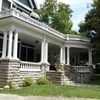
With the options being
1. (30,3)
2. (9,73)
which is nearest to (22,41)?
(30,3)

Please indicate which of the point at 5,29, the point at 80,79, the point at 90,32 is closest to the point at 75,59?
the point at 90,32

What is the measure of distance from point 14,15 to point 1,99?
7168mm

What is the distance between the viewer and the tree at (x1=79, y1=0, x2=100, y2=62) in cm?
2275

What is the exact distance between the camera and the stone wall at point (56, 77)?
19386 millimetres

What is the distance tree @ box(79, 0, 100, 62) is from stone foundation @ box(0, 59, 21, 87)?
10.6 m

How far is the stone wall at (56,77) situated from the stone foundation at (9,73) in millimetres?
4801

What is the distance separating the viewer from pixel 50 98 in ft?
36.4

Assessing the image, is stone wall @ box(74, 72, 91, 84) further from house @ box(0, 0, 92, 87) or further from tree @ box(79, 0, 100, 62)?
tree @ box(79, 0, 100, 62)

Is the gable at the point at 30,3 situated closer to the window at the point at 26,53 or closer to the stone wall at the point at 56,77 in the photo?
the window at the point at 26,53

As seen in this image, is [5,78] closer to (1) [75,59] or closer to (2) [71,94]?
(2) [71,94]

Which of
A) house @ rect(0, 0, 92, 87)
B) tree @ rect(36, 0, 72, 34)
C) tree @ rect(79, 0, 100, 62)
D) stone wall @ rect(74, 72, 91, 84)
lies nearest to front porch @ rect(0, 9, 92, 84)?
house @ rect(0, 0, 92, 87)

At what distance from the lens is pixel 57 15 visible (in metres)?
37.5

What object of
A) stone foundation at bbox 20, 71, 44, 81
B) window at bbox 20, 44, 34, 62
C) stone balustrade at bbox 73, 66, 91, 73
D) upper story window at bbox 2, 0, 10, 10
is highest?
upper story window at bbox 2, 0, 10, 10

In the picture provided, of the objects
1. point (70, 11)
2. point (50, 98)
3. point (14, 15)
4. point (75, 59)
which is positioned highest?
point (70, 11)
